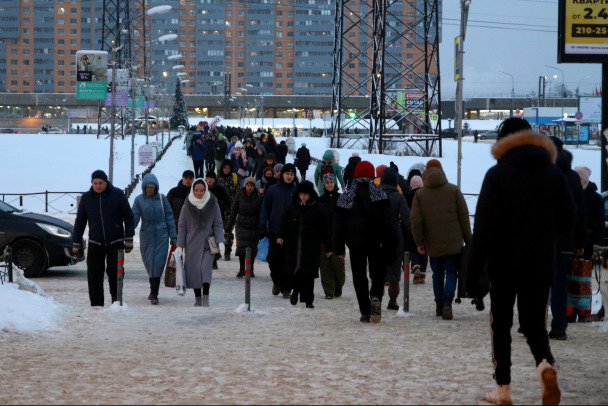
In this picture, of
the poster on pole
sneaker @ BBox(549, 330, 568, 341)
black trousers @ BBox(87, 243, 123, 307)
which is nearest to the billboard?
sneaker @ BBox(549, 330, 568, 341)

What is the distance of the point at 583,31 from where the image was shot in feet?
48.8

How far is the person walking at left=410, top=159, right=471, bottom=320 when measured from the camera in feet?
33.7

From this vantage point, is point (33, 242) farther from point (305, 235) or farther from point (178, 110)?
point (178, 110)

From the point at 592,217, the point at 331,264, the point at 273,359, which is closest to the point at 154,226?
the point at 331,264

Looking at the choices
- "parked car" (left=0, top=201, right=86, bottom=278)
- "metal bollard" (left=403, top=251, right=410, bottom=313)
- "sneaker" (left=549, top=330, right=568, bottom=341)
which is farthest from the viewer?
"parked car" (left=0, top=201, right=86, bottom=278)

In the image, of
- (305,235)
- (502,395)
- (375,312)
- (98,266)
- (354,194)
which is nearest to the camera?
(502,395)

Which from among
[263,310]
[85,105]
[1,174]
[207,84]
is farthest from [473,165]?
[207,84]

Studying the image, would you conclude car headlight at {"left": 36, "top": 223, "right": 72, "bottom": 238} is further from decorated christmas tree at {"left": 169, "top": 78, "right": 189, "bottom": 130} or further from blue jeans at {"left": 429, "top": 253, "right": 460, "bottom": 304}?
decorated christmas tree at {"left": 169, "top": 78, "right": 189, "bottom": 130}

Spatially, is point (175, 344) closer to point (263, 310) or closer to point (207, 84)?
point (263, 310)

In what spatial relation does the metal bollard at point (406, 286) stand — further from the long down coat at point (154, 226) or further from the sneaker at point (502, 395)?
the sneaker at point (502, 395)

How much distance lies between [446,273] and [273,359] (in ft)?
10.8

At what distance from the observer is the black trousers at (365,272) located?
9.61 meters

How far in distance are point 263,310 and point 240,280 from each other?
4.00 meters

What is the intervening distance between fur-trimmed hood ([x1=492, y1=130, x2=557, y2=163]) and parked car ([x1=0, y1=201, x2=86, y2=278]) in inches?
423
